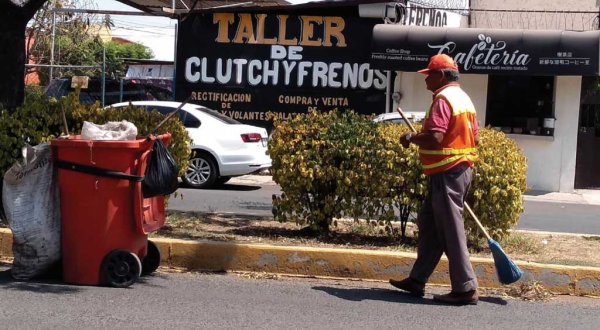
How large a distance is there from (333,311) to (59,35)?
82.7 feet

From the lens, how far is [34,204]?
655cm

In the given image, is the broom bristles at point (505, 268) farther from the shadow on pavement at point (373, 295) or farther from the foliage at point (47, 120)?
the foliage at point (47, 120)

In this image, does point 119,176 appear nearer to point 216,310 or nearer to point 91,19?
point 216,310

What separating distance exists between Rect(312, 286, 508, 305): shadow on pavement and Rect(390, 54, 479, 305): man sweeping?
22 cm

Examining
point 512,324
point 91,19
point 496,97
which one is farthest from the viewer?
point 91,19

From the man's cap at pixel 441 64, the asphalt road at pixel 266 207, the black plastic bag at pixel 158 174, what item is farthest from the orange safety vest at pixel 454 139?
the asphalt road at pixel 266 207

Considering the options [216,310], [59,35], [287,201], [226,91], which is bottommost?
[216,310]

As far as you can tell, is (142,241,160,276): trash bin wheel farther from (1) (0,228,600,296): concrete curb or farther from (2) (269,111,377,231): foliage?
(2) (269,111,377,231): foliage

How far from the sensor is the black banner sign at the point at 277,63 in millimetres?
18781

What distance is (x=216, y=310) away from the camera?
616cm

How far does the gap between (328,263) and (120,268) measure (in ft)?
5.83

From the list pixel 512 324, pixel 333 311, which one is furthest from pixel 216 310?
pixel 512 324

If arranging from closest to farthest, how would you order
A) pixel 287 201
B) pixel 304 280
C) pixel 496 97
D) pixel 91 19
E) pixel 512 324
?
pixel 512 324, pixel 304 280, pixel 287 201, pixel 496 97, pixel 91 19

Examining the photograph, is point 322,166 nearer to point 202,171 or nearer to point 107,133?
point 107,133
